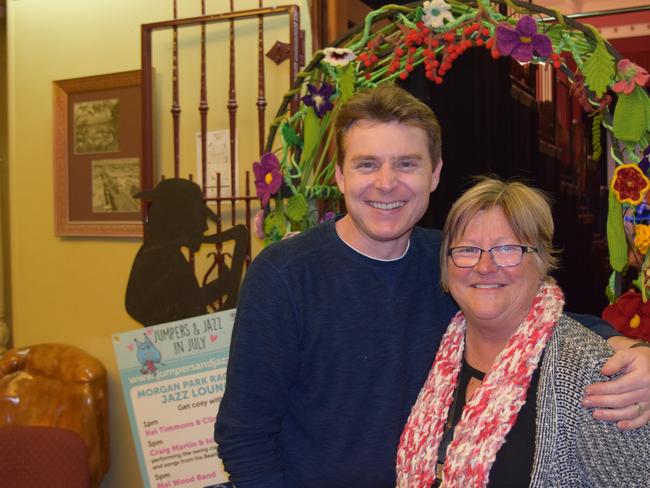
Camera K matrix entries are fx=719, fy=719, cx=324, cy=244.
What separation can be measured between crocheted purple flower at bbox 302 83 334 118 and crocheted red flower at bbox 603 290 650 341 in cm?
86

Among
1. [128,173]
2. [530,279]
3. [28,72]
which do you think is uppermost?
[28,72]

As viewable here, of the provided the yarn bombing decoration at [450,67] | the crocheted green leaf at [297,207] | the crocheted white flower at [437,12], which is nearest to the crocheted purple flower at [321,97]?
the yarn bombing decoration at [450,67]

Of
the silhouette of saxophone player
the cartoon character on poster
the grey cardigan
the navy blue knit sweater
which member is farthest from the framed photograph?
the grey cardigan

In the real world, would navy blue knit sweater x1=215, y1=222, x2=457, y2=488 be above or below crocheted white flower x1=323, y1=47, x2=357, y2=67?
below

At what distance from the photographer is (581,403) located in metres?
1.17

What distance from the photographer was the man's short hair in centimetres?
135

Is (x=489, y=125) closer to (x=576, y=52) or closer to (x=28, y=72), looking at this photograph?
(x=576, y=52)

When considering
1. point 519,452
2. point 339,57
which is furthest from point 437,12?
point 519,452

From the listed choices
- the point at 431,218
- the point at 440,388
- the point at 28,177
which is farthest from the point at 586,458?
the point at 28,177

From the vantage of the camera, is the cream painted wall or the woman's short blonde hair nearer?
the woman's short blonde hair

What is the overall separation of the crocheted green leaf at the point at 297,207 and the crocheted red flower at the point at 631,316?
32.0 inches

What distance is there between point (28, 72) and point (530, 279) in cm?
236

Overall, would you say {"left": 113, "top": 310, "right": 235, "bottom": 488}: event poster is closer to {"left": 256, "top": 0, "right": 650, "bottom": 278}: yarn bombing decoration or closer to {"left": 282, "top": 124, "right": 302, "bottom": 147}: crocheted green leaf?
{"left": 256, "top": 0, "right": 650, "bottom": 278}: yarn bombing decoration

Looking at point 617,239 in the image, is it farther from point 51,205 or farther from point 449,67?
point 51,205
